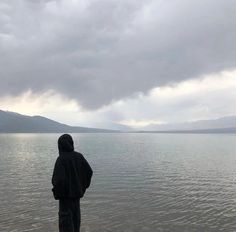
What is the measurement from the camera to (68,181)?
10555 millimetres

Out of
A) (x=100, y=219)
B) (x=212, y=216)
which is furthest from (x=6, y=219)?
(x=212, y=216)

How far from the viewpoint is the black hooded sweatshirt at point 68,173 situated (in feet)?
34.2

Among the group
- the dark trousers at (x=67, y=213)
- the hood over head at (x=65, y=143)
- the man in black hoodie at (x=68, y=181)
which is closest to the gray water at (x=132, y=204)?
the dark trousers at (x=67, y=213)

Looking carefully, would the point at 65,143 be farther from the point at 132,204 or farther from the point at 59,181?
the point at 132,204

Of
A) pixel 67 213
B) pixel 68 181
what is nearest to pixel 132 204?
pixel 67 213

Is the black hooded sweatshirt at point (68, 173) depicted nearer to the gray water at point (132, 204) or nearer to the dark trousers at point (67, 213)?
the dark trousers at point (67, 213)

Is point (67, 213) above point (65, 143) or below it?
below

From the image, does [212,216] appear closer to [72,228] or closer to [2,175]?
[72,228]

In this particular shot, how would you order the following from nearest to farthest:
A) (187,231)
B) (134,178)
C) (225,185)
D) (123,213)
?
1. (187,231)
2. (123,213)
3. (225,185)
4. (134,178)

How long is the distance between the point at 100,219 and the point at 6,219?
5.47 m

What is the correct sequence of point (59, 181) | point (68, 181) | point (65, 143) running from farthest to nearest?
point (65, 143), point (68, 181), point (59, 181)

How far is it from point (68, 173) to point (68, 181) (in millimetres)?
223

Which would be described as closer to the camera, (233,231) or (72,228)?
(72,228)

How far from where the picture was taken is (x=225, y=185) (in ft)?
127
